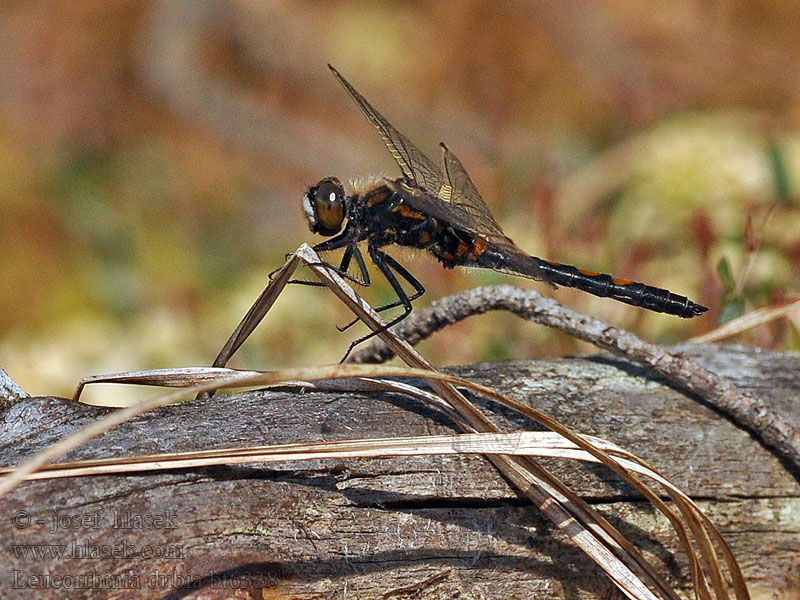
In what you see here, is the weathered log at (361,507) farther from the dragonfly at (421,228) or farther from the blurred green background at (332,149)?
the blurred green background at (332,149)

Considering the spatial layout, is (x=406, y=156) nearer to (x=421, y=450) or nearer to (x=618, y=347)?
(x=618, y=347)

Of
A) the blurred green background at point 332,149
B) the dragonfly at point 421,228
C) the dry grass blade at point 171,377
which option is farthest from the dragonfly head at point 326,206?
the dry grass blade at point 171,377

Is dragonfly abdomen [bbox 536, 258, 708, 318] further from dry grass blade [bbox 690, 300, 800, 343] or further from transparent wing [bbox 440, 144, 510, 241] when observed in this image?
transparent wing [bbox 440, 144, 510, 241]

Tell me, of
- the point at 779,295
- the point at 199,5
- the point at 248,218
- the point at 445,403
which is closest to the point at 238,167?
the point at 248,218

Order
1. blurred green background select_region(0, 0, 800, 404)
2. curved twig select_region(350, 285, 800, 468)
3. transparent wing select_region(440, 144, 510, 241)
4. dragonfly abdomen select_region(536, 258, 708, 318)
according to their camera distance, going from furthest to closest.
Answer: blurred green background select_region(0, 0, 800, 404) < transparent wing select_region(440, 144, 510, 241) < dragonfly abdomen select_region(536, 258, 708, 318) < curved twig select_region(350, 285, 800, 468)

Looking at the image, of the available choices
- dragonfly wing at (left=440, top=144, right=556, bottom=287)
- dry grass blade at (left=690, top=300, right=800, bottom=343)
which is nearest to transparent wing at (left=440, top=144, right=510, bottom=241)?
dragonfly wing at (left=440, top=144, right=556, bottom=287)

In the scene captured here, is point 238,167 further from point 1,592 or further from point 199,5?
point 1,592

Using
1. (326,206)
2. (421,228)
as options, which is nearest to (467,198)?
(421,228)
